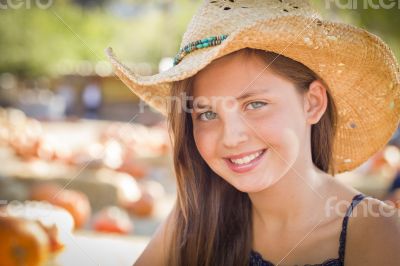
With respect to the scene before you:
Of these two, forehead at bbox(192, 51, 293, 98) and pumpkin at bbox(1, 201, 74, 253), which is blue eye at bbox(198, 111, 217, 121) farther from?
pumpkin at bbox(1, 201, 74, 253)

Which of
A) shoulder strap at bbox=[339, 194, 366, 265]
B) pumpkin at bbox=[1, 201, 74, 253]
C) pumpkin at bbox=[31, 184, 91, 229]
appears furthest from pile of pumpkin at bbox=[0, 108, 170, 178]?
shoulder strap at bbox=[339, 194, 366, 265]

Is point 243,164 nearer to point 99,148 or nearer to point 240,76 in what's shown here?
point 240,76

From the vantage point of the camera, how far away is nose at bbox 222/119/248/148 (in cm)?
160

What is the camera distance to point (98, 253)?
7.38 feet

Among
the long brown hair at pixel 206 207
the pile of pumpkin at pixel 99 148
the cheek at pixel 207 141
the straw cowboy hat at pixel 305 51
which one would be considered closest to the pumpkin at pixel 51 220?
the long brown hair at pixel 206 207

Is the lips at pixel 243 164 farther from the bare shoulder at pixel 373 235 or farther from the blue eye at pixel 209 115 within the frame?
the bare shoulder at pixel 373 235

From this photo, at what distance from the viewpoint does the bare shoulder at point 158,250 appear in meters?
1.92

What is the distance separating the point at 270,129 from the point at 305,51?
0.28 m

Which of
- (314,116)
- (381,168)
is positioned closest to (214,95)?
(314,116)

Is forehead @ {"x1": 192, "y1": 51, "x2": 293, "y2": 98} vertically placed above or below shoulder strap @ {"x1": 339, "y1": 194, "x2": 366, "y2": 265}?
above

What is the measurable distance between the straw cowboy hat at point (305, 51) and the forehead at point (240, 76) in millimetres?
59

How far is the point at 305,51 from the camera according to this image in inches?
66.2

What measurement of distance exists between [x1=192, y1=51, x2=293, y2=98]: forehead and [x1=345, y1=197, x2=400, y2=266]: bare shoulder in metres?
0.44

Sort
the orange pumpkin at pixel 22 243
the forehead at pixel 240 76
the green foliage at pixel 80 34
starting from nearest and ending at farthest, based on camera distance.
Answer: the forehead at pixel 240 76
the orange pumpkin at pixel 22 243
the green foliage at pixel 80 34
